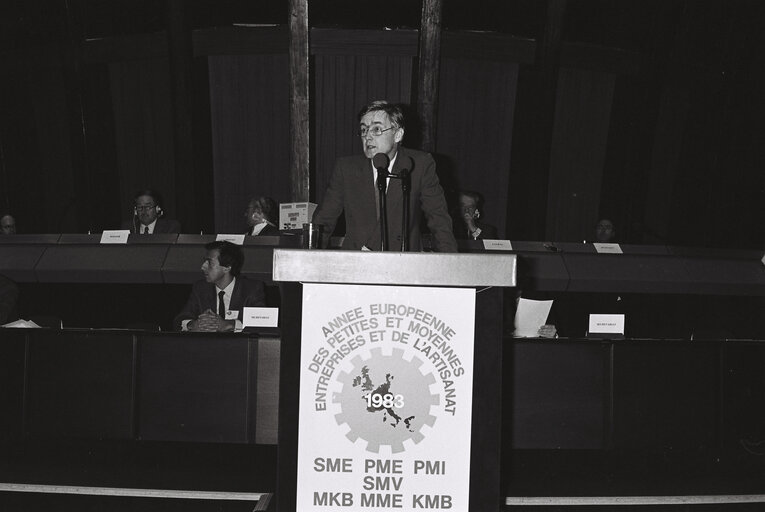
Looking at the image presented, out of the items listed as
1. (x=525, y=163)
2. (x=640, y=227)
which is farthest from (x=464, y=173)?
(x=640, y=227)

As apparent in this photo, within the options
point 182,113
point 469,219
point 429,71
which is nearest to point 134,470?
point 469,219

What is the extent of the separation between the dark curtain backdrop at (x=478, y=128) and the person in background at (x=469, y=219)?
2752mm

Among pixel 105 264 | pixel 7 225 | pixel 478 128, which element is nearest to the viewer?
pixel 105 264

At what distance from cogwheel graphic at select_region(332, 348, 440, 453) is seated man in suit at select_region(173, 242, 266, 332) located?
2.72 meters

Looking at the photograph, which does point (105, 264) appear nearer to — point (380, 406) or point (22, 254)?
point (22, 254)

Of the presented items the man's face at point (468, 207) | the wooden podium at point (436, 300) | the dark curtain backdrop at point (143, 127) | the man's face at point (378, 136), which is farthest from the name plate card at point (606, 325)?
the dark curtain backdrop at point (143, 127)

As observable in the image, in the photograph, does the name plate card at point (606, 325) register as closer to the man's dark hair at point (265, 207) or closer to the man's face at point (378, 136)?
the man's face at point (378, 136)

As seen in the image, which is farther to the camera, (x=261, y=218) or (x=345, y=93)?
(x=345, y=93)

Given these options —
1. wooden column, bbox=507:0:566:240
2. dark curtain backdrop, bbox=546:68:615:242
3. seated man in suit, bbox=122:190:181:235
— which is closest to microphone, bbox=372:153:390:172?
seated man in suit, bbox=122:190:181:235

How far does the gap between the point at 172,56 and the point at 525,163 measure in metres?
4.14

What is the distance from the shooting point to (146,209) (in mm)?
5730

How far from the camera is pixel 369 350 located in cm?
155

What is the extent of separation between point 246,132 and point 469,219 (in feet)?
12.3

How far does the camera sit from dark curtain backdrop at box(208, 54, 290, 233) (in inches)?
315
